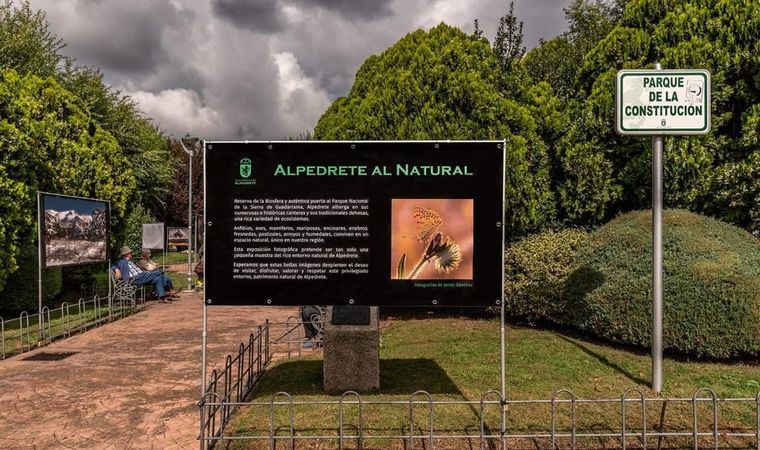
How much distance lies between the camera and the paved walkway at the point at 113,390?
17.6 feet

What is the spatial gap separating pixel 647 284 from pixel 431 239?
181 inches

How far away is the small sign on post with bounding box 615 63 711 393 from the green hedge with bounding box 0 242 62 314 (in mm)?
14238

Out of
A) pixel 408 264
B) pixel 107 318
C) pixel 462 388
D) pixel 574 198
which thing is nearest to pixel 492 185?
pixel 408 264

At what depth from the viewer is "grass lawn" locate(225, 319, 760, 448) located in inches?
201

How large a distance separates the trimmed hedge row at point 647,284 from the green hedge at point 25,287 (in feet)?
40.1

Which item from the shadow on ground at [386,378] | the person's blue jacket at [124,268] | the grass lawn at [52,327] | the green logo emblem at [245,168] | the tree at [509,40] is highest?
the tree at [509,40]

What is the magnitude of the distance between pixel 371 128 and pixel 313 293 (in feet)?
23.8

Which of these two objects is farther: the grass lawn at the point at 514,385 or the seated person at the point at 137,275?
the seated person at the point at 137,275

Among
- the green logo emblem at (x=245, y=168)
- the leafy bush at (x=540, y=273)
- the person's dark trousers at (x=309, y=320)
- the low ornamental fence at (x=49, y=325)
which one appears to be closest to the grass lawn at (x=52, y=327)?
the low ornamental fence at (x=49, y=325)

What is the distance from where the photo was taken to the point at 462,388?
21.0ft

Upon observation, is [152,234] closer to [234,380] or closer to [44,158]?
[44,158]

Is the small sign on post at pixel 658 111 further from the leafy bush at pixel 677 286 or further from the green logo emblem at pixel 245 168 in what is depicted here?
the green logo emblem at pixel 245 168

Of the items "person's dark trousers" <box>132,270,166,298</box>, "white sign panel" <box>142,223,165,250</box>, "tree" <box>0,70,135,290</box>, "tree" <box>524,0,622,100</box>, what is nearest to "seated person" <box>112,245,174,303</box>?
"person's dark trousers" <box>132,270,166,298</box>

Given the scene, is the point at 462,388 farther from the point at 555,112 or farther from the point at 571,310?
the point at 555,112
